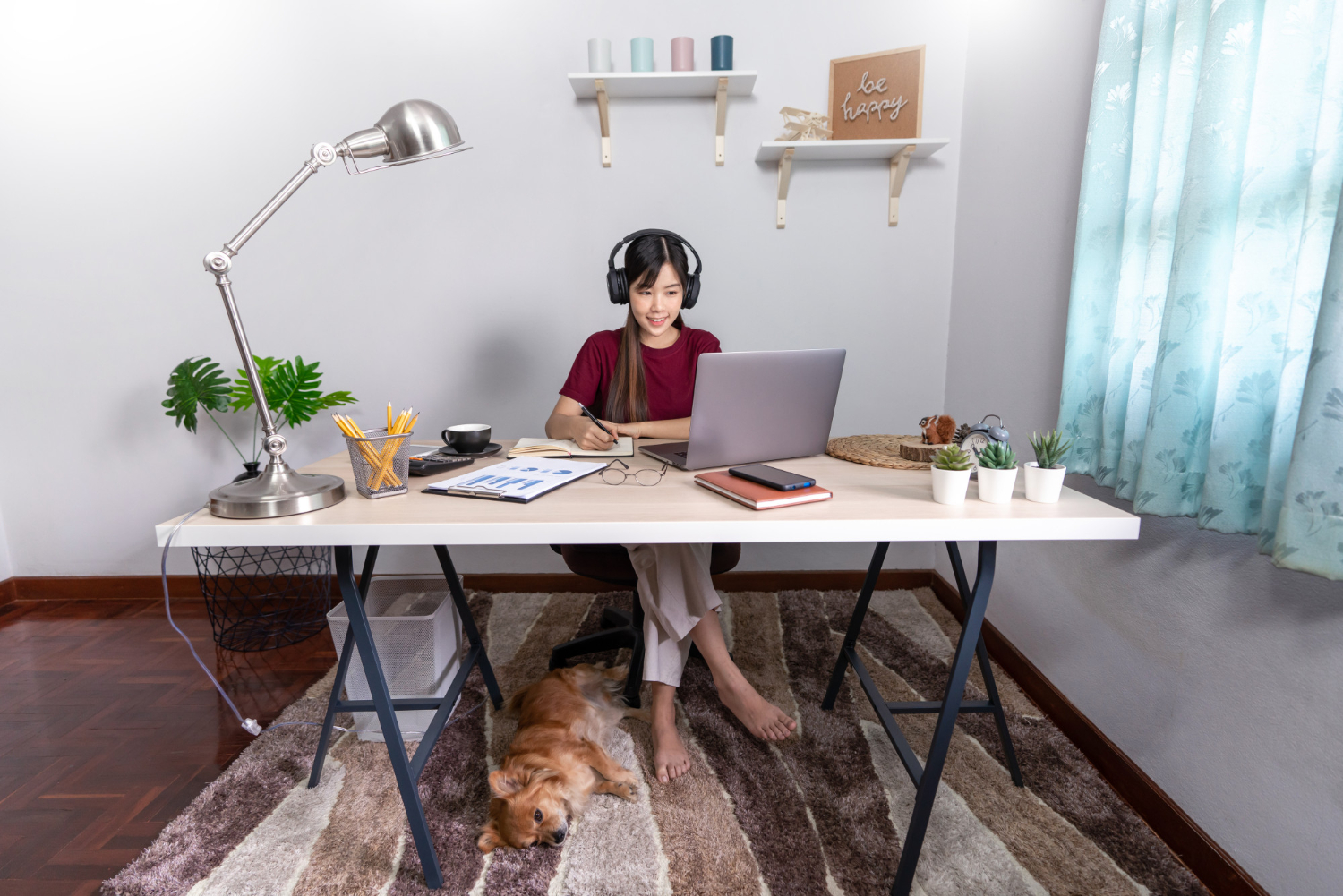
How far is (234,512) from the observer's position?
1.11 meters

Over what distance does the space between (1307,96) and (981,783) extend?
55.0 inches

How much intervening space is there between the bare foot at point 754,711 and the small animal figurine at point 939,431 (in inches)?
30.4

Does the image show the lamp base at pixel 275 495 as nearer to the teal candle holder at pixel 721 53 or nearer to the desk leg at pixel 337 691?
the desk leg at pixel 337 691

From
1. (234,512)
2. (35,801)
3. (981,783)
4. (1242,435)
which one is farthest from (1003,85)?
(35,801)

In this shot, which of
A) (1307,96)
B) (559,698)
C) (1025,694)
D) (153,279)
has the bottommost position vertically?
(1025,694)

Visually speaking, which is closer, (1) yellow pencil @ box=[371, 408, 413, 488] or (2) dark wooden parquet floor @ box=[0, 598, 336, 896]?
(1) yellow pencil @ box=[371, 408, 413, 488]

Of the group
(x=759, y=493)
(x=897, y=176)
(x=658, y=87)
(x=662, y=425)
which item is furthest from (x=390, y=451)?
(x=897, y=176)

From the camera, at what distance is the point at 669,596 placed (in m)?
1.56

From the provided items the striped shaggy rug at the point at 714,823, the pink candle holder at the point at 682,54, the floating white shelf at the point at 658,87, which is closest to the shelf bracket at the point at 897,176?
the floating white shelf at the point at 658,87

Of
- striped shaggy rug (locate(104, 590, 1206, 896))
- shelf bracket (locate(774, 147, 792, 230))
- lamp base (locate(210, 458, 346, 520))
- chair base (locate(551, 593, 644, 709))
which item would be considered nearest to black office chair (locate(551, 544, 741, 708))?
chair base (locate(551, 593, 644, 709))

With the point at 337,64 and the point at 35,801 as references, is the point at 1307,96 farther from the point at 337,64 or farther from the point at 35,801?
the point at 35,801

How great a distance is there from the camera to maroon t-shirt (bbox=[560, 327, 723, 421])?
2.06 metres

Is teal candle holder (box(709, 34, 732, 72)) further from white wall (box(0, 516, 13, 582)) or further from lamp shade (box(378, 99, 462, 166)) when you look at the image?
white wall (box(0, 516, 13, 582))

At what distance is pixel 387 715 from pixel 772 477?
2.69 feet
